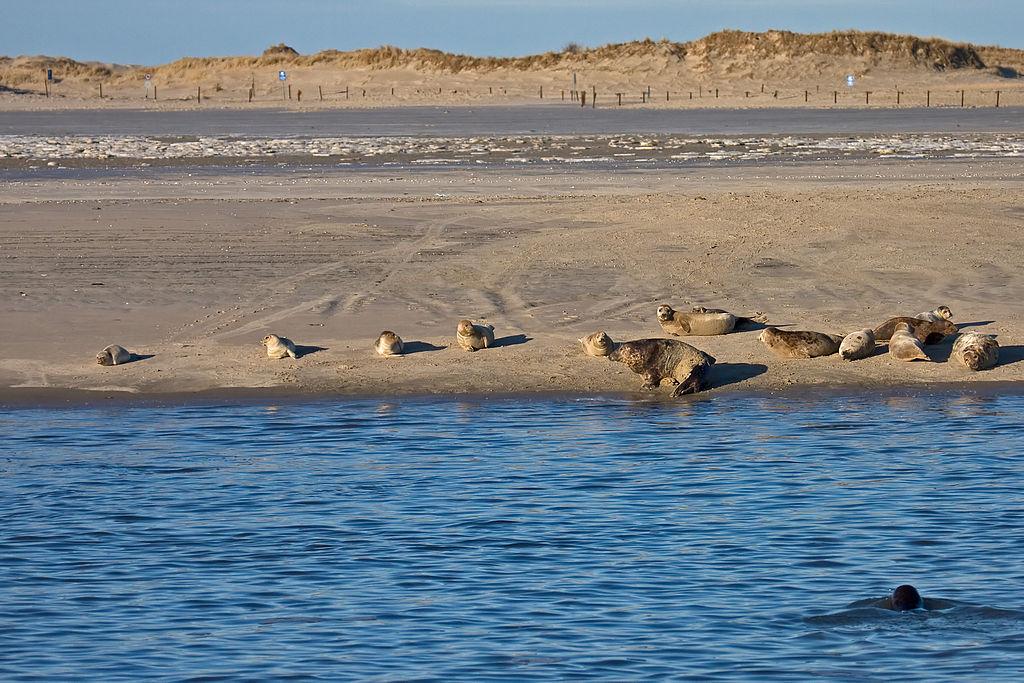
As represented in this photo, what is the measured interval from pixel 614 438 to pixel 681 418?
0.78 metres

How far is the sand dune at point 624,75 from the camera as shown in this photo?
285 ft

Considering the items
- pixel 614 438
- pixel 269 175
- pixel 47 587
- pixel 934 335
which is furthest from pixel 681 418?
pixel 269 175

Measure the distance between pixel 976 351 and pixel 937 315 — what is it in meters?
0.65

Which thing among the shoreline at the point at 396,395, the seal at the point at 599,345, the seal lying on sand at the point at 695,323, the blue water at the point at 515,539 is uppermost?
the seal lying on sand at the point at 695,323

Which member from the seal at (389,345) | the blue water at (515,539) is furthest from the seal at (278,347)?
the blue water at (515,539)

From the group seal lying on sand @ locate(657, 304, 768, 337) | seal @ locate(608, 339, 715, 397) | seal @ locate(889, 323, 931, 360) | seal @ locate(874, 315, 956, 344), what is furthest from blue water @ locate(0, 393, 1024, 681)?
seal lying on sand @ locate(657, 304, 768, 337)

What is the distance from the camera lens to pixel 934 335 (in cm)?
1219

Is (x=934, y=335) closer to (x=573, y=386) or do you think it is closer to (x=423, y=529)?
(x=573, y=386)

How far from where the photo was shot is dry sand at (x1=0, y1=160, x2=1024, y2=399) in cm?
1199

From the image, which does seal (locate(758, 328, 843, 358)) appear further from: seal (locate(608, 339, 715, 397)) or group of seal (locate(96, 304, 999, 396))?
seal (locate(608, 339, 715, 397))

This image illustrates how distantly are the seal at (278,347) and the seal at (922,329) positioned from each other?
14.7 feet

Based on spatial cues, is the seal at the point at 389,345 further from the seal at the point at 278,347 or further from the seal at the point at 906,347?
the seal at the point at 906,347

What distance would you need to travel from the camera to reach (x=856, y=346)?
11953 mm

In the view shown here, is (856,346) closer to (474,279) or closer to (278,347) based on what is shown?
(474,279)
